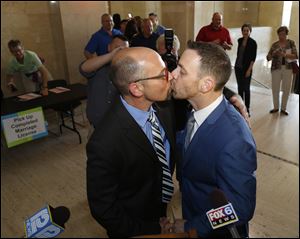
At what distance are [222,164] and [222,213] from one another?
39 centimetres

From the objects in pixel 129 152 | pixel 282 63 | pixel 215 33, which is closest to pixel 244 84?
pixel 282 63

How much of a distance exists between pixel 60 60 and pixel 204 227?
6085 millimetres

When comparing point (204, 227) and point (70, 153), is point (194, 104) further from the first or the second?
point (70, 153)

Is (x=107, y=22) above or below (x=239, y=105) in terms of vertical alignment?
above

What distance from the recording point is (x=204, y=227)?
1.18 meters

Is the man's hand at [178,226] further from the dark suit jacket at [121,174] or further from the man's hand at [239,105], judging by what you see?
the man's hand at [239,105]

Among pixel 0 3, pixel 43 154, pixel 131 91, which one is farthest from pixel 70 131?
pixel 131 91

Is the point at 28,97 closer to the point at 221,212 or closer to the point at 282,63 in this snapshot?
the point at 221,212

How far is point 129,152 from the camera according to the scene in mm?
1350

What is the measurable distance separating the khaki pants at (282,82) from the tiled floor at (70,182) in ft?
1.89

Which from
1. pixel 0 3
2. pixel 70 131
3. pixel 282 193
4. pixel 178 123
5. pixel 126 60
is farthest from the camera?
pixel 0 3

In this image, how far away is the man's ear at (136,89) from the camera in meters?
1.37

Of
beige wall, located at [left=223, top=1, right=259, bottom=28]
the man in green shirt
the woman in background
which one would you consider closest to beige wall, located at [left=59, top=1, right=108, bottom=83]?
the man in green shirt

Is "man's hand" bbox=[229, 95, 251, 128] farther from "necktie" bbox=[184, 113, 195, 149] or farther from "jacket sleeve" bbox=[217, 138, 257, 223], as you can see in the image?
"jacket sleeve" bbox=[217, 138, 257, 223]
